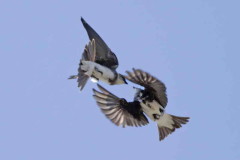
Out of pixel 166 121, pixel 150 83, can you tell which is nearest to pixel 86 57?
pixel 150 83

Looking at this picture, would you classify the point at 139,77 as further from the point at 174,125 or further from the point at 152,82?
the point at 174,125

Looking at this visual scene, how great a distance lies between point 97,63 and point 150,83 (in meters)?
1.80

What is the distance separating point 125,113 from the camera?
22641mm

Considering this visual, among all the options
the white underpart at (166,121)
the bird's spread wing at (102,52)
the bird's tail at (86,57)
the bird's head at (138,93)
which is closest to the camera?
the bird's tail at (86,57)

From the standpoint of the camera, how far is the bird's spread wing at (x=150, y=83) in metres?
20.8

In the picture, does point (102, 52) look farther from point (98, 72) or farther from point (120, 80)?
point (98, 72)

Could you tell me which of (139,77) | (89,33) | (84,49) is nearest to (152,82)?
(139,77)

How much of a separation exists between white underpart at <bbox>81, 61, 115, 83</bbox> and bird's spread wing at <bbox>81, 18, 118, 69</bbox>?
1.52ft

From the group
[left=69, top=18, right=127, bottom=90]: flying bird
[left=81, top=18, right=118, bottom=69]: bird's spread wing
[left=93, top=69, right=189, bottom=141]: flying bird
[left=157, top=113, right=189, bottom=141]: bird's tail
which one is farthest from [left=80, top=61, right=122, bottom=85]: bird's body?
[left=157, top=113, right=189, bottom=141]: bird's tail

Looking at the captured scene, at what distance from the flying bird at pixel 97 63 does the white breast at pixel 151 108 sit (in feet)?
3.07

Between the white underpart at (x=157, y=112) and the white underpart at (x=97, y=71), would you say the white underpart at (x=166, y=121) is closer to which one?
the white underpart at (x=157, y=112)

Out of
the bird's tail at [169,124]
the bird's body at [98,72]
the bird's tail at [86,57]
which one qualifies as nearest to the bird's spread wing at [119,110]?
the bird's body at [98,72]

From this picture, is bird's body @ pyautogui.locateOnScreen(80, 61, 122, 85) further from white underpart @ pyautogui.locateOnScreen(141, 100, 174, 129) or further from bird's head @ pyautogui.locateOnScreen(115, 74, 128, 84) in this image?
white underpart @ pyautogui.locateOnScreen(141, 100, 174, 129)

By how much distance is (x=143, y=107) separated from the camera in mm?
22281
